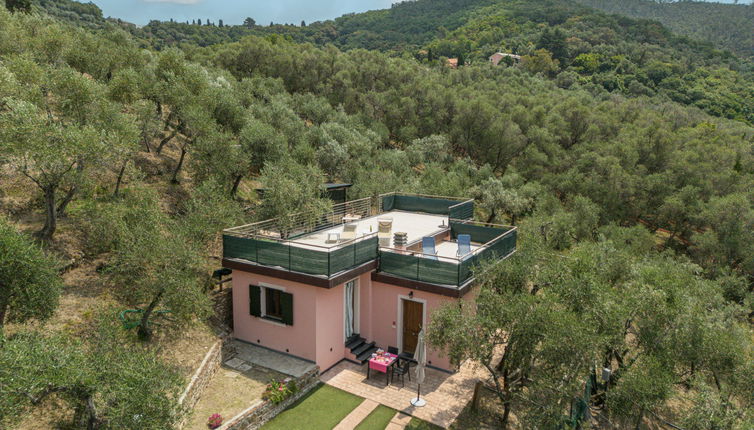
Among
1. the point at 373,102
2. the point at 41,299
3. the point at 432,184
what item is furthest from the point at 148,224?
the point at 373,102

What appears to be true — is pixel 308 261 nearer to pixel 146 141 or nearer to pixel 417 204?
pixel 417 204

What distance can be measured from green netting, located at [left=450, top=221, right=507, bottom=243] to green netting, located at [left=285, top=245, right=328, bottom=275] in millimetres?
8458

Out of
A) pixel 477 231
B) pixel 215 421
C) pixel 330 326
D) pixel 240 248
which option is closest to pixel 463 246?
pixel 477 231

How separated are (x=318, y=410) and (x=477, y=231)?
10.7m

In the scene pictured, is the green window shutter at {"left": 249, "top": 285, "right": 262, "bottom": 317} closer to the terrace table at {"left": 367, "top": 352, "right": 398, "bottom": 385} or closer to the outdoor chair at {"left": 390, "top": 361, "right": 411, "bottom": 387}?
the terrace table at {"left": 367, "top": 352, "right": 398, "bottom": 385}

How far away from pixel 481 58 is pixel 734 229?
310 feet

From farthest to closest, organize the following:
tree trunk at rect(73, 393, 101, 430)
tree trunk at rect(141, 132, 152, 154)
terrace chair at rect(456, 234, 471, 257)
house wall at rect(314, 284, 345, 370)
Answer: tree trunk at rect(141, 132, 152, 154)
terrace chair at rect(456, 234, 471, 257)
house wall at rect(314, 284, 345, 370)
tree trunk at rect(73, 393, 101, 430)

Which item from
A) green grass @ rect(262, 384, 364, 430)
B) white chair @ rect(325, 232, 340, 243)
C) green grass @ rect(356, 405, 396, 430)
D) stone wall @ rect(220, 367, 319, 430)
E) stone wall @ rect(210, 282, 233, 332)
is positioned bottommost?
green grass @ rect(356, 405, 396, 430)

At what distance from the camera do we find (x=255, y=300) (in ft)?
51.0

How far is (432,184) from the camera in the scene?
3528cm

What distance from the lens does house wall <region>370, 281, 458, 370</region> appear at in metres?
15.3

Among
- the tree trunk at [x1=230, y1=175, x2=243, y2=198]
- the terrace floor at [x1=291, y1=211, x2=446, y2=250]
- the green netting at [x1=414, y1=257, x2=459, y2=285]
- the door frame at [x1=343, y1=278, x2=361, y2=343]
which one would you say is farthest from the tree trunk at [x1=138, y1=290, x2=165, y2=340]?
the tree trunk at [x1=230, y1=175, x2=243, y2=198]

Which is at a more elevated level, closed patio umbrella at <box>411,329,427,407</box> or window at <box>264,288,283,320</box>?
window at <box>264,288,283,320</box>

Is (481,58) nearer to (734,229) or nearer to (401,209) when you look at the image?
(734,229)
